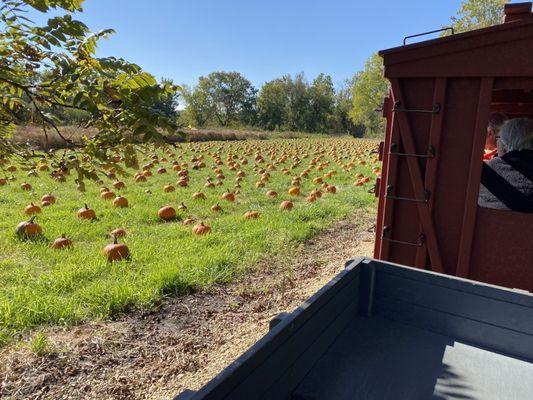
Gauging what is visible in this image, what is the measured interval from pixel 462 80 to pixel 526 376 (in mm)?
2166

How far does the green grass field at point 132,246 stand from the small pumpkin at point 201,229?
96 mm

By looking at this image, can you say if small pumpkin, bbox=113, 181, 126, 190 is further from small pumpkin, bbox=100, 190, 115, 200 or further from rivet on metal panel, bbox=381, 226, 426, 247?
rivet on metal panel, bbox=381, 226, 426, 247

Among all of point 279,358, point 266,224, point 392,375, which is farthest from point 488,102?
point 266,224

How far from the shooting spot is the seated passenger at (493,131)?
18.0 feet

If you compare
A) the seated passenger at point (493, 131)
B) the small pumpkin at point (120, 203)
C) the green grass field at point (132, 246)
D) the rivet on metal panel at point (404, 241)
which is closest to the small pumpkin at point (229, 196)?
the green grass field at point (132, 246)

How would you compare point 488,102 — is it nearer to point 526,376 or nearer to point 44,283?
point 526,376

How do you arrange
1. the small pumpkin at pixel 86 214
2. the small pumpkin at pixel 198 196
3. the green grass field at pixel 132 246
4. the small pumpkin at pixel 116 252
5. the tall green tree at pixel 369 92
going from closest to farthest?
the green grass field at pixel 132 246 → the small pumpkin at pixel 116 252 → the small pumpkin at pixel 86 214 → the small pumpkin at pixel 198 196 → the tall green tree at pixel 369 92

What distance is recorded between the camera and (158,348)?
3.41 meters

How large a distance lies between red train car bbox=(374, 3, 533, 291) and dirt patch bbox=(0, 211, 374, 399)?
159 centimetres

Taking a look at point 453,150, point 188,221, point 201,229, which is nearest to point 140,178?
point 188,221

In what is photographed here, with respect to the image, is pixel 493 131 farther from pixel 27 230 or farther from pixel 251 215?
pixel 27 230

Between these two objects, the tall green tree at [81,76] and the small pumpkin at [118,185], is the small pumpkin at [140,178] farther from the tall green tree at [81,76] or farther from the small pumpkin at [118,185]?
the tall green tree at [81,76]

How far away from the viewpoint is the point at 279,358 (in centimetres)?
183

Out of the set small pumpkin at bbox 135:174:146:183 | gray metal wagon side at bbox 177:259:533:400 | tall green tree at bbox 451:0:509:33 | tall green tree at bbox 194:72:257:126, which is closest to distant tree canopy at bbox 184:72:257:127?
tall green tree at bbox 194:72:257:126
